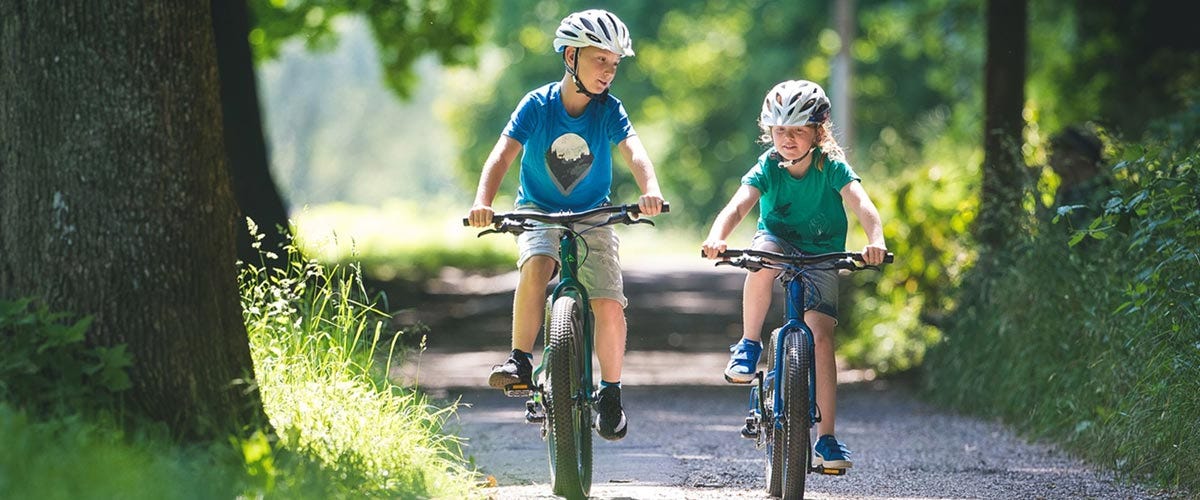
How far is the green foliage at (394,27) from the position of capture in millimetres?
21706

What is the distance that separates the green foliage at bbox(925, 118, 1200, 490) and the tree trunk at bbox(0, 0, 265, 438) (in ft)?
13.3

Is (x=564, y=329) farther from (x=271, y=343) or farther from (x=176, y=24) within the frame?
(x=176, y=24)

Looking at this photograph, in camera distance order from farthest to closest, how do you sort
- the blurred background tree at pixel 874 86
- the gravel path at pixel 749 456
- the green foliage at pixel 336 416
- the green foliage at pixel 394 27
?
the green foliage at pixel 394 27 < the blurred background tree at pixel 874 86 < the gravel path at pixel 749 456 < the green foliage at pixel 336 416

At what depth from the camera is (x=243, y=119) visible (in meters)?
15.2

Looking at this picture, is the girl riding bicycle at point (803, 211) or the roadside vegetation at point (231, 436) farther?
the girl riding bicycle at point (803, 211)

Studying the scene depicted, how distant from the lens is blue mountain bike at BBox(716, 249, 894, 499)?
6484 mm

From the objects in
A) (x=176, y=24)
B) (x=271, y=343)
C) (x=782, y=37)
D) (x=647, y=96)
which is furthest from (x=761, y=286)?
(x=647, y=96)

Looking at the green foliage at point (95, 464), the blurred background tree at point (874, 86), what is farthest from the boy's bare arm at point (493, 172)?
the blurred background tree at point (874, 86)

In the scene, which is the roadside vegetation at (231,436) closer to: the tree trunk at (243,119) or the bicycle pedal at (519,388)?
→ the bicycle pedal at (519,388)

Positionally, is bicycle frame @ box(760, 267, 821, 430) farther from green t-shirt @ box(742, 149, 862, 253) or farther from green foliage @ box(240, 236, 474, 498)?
green foliage @ box(240, 236, 474, 498)

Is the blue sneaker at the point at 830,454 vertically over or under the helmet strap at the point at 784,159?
under

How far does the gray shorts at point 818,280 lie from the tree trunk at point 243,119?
8.52m

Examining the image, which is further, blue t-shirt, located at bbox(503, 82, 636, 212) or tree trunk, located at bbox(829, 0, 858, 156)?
tree trunk, located at bbox(829, 0, 858, 156)

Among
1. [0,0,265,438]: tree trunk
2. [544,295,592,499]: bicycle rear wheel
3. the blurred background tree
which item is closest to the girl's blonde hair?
[544,295,592,499]: bicycle rear wheel
